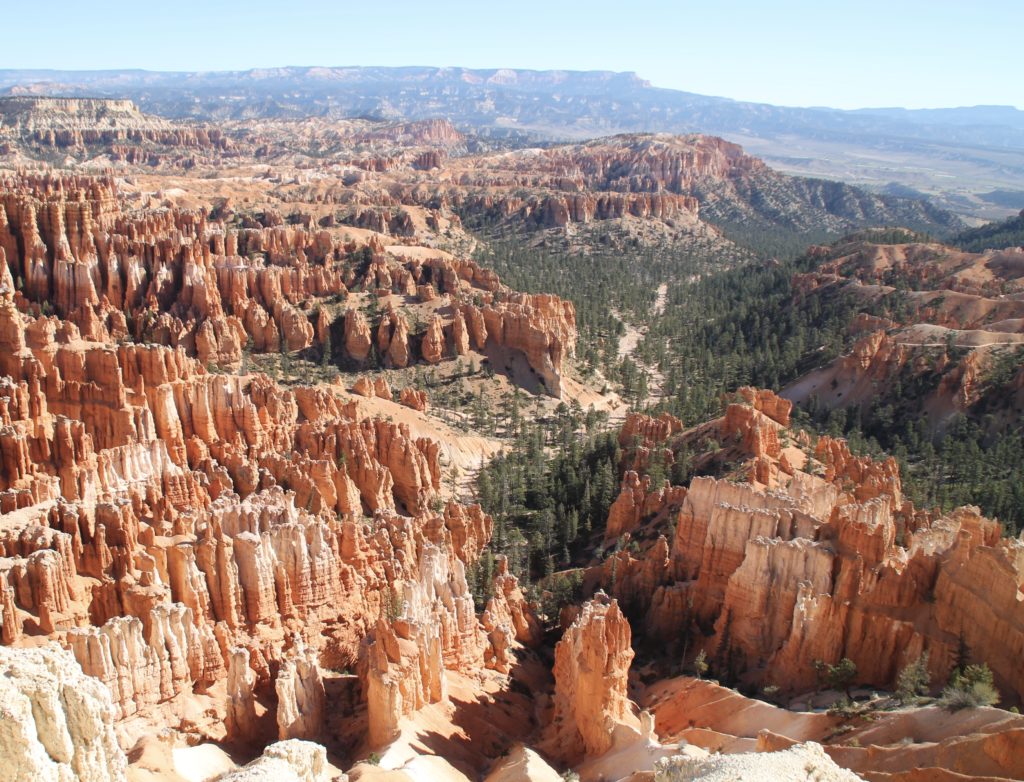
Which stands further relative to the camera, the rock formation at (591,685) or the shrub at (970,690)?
the rock formation at (591,685)

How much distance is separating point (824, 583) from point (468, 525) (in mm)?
15181

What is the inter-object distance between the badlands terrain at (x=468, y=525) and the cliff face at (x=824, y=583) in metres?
0.10

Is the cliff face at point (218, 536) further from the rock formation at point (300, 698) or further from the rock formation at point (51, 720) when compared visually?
the rock formation at point (51, 720)

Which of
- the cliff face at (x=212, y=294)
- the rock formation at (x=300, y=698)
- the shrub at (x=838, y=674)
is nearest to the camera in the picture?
the rock formation at (x=300, y=698)

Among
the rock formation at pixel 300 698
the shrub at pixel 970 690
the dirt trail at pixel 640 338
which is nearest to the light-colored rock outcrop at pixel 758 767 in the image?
the shrub at pixel 970 690

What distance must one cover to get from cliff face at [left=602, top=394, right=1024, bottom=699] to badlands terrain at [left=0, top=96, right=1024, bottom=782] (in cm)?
10

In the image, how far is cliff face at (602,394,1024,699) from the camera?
2261cm

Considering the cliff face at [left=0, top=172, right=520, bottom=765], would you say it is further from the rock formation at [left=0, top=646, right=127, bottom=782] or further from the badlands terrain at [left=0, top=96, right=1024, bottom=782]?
the rock formation at [left=0, top=646, right=127, bottom=782]

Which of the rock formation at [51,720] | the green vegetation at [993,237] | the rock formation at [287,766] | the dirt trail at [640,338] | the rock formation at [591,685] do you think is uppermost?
the green vegetation at [993,237]

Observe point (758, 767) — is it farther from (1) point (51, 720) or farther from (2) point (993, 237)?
(2) point (993, 237)

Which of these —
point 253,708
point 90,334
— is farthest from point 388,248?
point 253,708

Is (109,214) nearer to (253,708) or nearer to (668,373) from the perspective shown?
(668,373)

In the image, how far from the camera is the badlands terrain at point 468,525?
19.5 meters

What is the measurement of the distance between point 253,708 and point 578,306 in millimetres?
74897
